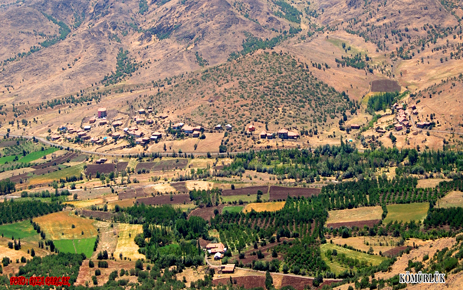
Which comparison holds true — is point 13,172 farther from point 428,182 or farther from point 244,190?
point 428,182

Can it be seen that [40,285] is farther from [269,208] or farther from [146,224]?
[269,208]

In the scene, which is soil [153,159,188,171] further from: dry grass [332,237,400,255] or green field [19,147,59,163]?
dry grass [332,237,400,255]

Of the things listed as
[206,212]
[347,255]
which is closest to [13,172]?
[206,212]

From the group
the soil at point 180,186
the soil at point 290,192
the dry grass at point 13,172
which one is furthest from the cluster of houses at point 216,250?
the dry grass at point 13,172

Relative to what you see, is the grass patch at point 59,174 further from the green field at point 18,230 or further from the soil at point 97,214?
Result: the green field at point 18,230

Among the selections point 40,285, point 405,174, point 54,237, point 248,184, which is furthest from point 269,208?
point 40,285

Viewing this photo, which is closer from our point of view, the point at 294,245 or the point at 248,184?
the point at 294,245
